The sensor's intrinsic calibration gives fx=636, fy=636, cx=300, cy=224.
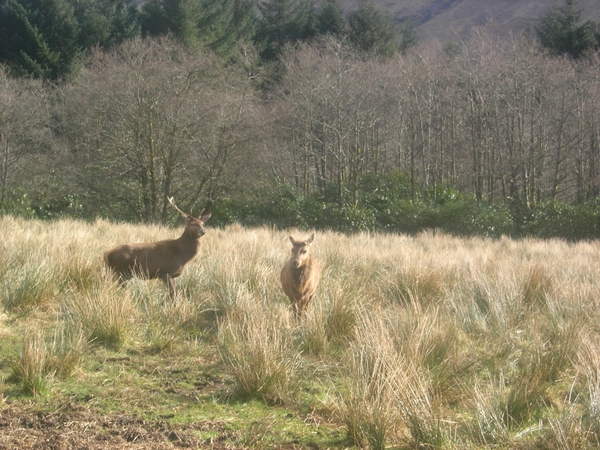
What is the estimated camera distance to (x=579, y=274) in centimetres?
918

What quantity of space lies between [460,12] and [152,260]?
7088 centimetres

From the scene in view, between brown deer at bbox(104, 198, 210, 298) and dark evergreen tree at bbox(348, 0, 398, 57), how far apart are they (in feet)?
107

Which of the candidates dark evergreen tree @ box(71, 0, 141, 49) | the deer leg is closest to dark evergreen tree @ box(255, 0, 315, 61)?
dark evergreen tree @ box(71, 0, 141, 49)

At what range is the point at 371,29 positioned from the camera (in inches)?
1535

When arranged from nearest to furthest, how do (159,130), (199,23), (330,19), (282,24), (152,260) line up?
(152,260) → (159,130) → (199,23) → (330,19) → (282,24)

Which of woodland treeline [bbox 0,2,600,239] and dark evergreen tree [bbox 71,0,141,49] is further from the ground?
dark evergreen tree [bbox 71,0,141,49]

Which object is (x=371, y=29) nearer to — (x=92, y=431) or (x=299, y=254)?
(x=299, y=254)

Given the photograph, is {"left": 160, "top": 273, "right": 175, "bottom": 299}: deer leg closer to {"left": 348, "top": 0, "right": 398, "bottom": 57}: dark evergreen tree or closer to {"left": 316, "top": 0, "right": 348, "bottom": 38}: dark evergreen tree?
{"left": 348, "top": 0, "right": 398, "bottom": 57}: dark evergreen tree

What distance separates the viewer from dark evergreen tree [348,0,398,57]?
38.6 meters

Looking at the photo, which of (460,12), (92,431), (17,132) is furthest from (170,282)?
(460,12)

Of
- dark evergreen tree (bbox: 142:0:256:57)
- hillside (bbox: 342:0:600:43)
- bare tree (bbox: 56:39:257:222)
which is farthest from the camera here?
hillside (bbox: 342:0:600:43)

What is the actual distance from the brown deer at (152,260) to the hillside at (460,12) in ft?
173

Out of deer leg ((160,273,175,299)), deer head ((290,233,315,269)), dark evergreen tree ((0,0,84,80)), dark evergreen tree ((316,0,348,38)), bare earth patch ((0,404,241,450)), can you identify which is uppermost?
dark evergreen tree ((316,0,348,38))

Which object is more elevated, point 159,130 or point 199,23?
point 199,23
